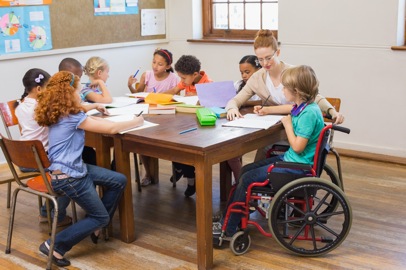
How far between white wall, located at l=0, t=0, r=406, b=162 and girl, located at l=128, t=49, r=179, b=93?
114cm

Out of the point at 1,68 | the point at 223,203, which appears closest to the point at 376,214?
the point at 223,203

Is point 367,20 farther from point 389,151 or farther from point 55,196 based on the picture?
point 55,196

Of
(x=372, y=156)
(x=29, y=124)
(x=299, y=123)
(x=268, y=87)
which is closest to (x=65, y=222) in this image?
(x=29, y=124)

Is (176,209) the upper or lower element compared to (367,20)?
lower

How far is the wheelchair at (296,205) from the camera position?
3092mm

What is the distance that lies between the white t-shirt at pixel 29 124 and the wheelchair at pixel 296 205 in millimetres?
1153

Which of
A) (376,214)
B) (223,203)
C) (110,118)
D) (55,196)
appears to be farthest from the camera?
(223,203)

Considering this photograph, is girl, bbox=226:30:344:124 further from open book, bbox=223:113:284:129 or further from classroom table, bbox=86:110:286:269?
classroom table, bbox=86:110:286:269

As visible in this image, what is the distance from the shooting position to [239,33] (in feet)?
19.6

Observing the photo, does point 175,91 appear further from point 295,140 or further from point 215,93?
point 295,140

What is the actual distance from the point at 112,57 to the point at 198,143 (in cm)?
307

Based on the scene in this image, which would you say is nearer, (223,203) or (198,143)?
(198,143)

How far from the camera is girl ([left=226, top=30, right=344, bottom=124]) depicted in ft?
11.5

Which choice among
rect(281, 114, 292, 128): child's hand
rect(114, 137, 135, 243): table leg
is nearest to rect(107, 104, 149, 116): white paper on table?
rect(114, 137, 135, 243): table leg
